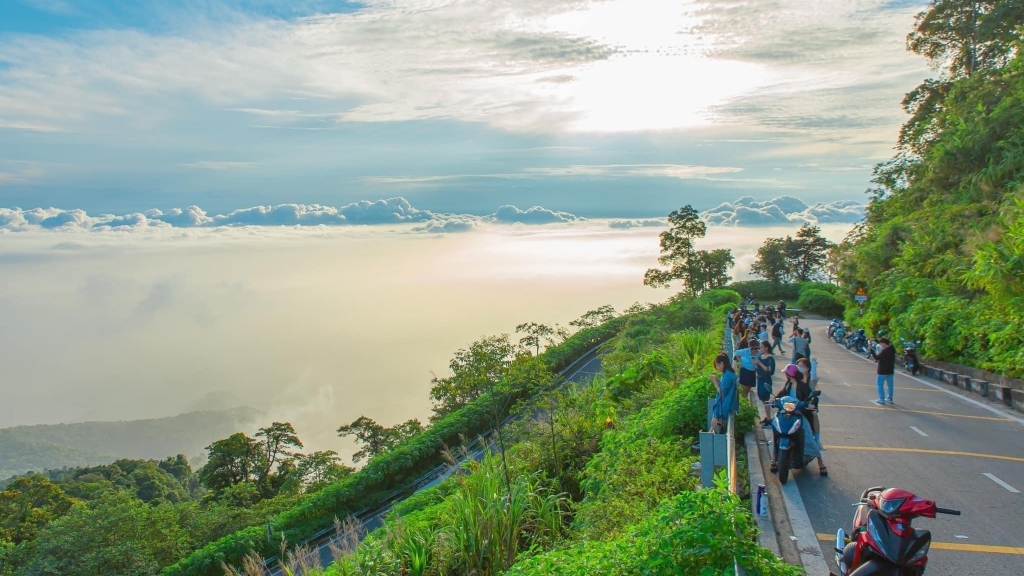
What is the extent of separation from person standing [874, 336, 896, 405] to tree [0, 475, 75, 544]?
2903 cm

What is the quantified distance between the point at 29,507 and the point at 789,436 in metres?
32.6

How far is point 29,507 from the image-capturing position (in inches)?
1157

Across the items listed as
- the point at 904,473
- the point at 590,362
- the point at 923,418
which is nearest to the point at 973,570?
the point at 904,473

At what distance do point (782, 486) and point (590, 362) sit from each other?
83.6 feet

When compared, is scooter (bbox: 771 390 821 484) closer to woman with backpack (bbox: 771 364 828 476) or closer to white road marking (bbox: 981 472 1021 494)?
woman with backpack (bbox: 771 364 828 476)

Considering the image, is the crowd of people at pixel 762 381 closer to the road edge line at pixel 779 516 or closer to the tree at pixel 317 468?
the road edge line at pixel 779 516

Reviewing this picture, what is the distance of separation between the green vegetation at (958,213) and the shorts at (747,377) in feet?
25.7

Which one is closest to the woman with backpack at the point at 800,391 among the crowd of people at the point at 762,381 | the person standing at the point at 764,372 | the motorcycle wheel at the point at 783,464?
the crowd of people at the point at 762,381

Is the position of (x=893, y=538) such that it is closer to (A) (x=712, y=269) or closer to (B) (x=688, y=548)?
(B) (x=688, y=548)

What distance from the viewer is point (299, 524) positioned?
2130cm

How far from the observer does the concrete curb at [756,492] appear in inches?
277

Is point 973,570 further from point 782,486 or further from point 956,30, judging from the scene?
point 956,30

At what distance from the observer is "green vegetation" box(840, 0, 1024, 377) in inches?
742

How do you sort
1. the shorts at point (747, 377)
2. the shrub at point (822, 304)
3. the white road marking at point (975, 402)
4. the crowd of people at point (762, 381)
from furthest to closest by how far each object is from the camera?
the shrub at point (822, 304), the white road marking at point (975, 402), the shorts at point (747, 377), the crowd of people at point (762, 381)
